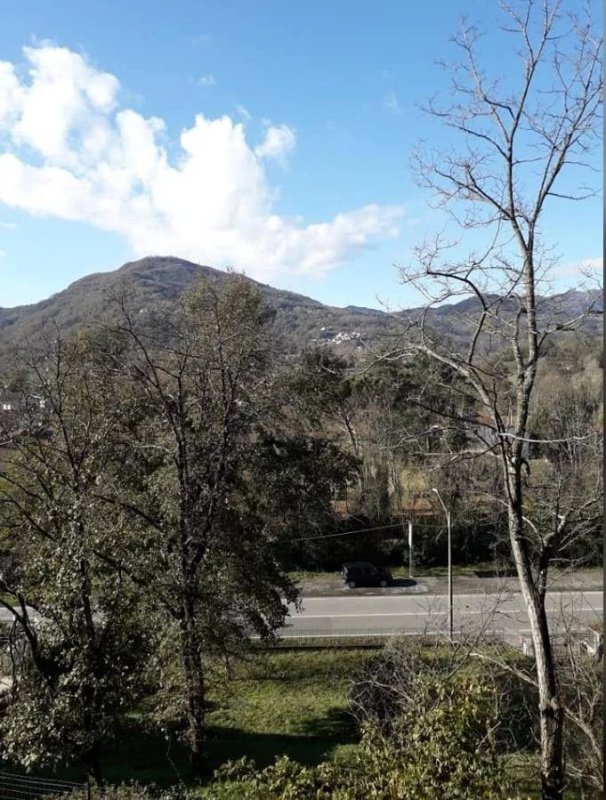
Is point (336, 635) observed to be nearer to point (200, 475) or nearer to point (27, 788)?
point (200, 475)

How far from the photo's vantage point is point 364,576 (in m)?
21.7

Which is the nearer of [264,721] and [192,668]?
[192,668]

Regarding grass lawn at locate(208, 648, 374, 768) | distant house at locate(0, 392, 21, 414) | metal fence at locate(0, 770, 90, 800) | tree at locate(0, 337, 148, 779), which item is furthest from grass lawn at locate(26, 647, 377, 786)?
distant house at locate(0, 392, 21, 414)

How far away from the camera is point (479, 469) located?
60.4 feet

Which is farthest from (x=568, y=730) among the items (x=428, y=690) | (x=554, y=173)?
(x=554, y=173)

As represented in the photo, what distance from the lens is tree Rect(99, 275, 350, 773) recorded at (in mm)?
9352

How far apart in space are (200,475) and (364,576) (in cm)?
1301

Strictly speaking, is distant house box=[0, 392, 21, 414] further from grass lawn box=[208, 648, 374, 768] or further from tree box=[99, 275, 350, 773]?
grass lawn box=[208, 648, 374, 768]

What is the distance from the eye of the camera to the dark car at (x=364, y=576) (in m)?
21.6

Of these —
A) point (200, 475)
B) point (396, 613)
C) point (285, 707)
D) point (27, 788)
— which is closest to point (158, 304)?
point (200, 475)

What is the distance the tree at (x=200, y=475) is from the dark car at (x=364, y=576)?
29.9 feet

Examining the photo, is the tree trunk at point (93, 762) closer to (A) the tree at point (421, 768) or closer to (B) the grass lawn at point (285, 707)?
(B) the grass lawn at point (285, 707)

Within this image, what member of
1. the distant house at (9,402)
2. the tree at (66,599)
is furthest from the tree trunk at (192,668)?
the distant house at (9,402)

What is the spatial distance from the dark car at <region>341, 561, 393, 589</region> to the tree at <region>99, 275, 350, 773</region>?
9.12 meters
